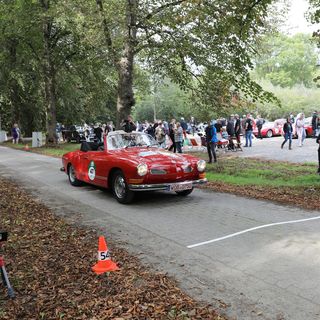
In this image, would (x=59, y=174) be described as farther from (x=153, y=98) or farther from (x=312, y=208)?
(x=153, y=98)

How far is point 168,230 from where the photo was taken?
6.98 metres

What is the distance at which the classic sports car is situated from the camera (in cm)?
→ 878

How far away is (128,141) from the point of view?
34.9 ft

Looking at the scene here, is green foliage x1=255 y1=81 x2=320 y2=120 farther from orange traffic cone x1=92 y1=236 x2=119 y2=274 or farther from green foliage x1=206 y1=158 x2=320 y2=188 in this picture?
orange traffic cone x1=92 y1=236 x2=119 y2=274

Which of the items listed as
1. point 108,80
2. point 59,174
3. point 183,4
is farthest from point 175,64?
point 108,80

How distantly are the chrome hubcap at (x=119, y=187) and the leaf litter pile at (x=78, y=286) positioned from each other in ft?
7.66

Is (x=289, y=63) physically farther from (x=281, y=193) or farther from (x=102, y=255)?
(x=102, y=255)

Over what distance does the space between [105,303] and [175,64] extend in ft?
45.0

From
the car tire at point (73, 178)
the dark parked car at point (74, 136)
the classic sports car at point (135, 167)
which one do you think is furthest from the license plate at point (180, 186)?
the dark parked car at point (74, 136)

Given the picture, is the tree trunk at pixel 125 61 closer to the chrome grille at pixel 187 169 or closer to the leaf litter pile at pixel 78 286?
the chrome grille at pixel 187 169

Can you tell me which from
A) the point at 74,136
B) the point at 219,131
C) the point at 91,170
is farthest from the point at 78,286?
the point at 74,136

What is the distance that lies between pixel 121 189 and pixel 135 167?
94 centimetres

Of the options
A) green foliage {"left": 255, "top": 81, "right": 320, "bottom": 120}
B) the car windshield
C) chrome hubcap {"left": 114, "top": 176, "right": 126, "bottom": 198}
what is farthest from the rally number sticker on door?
green foliage {"left": 255, "top": 81, "right": 320, "bottom": 120}

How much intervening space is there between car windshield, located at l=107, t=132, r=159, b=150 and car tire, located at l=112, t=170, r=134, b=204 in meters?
1.10
